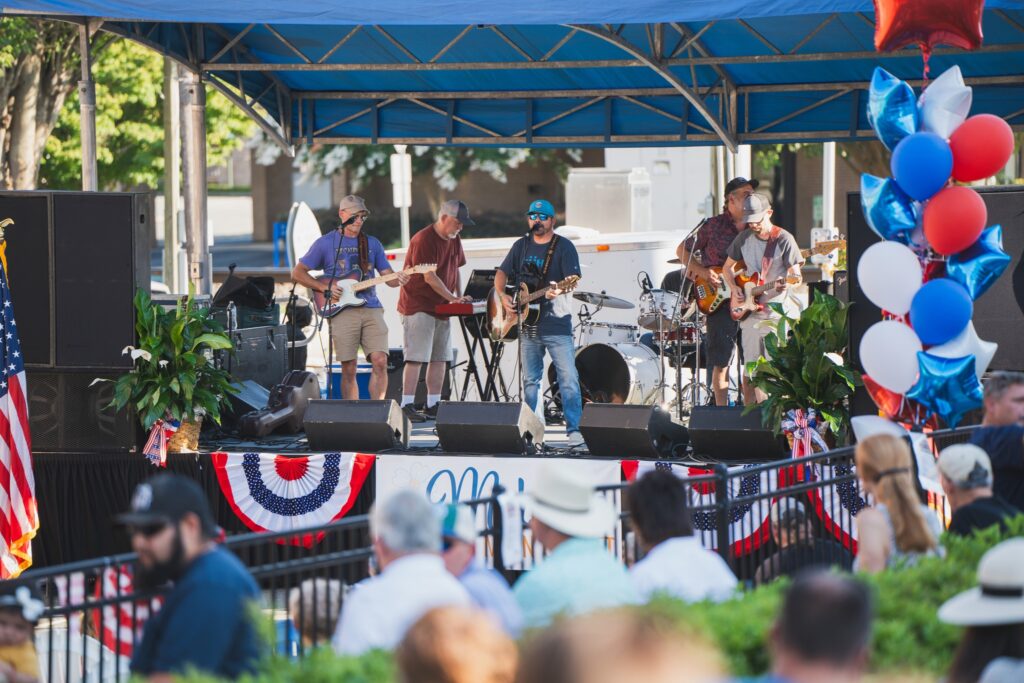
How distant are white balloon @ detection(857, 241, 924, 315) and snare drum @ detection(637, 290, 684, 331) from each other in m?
4.70

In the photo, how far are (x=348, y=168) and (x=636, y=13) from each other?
97.1 feet

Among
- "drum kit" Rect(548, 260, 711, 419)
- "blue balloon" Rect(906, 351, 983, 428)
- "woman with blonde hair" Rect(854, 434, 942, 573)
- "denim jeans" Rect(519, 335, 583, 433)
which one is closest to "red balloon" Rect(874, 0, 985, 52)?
"blue balloon" Rect(906, 351, 983, 428)

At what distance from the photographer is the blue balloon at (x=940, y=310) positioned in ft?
26.4

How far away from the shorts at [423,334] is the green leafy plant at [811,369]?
3389mm

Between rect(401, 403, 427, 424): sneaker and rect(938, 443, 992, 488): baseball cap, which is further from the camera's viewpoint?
rect(401, 403, 427, 424): sneaker

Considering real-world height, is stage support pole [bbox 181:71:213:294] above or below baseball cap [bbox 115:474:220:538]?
above

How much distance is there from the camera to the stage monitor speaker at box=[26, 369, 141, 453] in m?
10.9

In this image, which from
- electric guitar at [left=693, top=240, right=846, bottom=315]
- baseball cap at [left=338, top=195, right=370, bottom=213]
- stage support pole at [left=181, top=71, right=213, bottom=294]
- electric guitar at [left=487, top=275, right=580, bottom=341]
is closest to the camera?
electric guitar at [left=487, top=275, right=580, bottom=341]

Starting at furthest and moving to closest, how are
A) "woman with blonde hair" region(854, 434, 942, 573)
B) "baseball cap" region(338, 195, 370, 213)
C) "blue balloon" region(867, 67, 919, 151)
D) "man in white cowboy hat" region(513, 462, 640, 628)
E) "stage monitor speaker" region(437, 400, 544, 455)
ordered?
"baseball cap" region(338, 195, 370, 213) < "stage monitor speaker" region(437, 400, 544, 455) < "blue balloon" region(867, 67, 919, 151) < "woman with blonde hair" region(854, 434, 942, 573) < "man in white cowboy hat" region(513, 462, 640, 628)

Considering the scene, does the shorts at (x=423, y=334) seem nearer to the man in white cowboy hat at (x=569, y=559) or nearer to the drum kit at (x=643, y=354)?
the drum kit at (x=643, y=354)

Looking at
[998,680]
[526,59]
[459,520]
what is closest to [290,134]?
[526,59]

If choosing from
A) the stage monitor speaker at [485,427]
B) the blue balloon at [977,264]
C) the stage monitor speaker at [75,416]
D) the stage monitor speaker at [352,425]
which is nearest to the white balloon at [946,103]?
the blue balloon at [977,264]

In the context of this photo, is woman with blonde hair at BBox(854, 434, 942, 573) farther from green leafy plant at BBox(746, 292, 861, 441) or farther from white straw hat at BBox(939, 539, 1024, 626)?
green leafy plant at BBox(746, 292, 861, 441)

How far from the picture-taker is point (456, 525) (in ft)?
16.6
